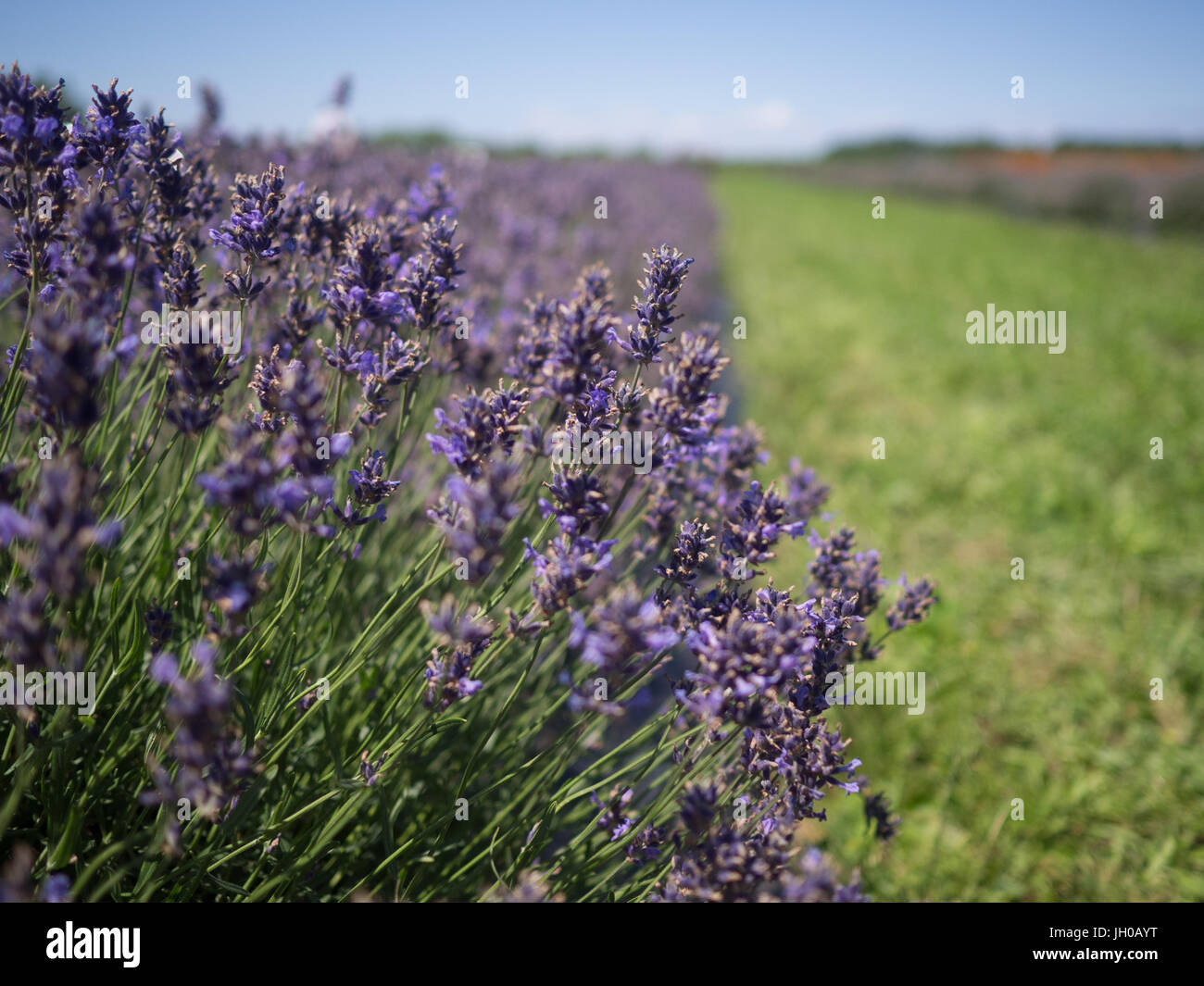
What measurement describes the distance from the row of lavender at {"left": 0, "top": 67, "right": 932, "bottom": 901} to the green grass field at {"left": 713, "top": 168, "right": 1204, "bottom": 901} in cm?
81

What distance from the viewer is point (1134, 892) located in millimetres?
2195

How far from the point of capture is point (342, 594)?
178 cm

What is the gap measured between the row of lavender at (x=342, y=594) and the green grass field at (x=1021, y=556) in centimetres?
81

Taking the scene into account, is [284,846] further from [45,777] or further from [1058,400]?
[1058,400]

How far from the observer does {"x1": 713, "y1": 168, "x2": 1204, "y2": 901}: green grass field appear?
7.95ft

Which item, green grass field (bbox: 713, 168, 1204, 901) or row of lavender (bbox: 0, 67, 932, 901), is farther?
green grass field (bbox: 713, 168, 1204, 901)

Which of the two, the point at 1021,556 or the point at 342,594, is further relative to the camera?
the point at 1021,556

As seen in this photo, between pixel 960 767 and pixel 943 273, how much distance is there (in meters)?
11.9

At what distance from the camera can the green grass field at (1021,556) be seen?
242 centimetres

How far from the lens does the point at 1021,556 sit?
418 cm

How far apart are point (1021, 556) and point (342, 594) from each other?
386cm

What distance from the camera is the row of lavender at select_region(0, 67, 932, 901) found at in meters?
1.01

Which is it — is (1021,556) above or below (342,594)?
below
